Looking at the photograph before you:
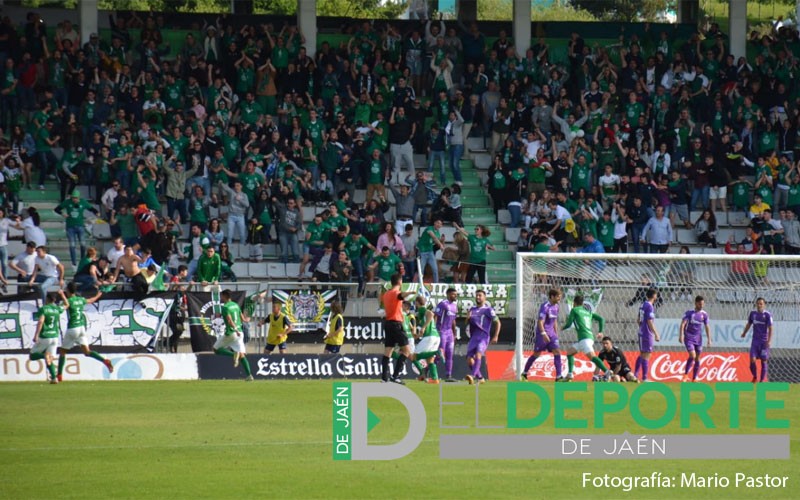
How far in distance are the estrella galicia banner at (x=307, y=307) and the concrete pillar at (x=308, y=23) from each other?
34.3 feet

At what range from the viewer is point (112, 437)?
1474 cm

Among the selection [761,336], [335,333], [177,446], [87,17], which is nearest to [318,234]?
[335,333]

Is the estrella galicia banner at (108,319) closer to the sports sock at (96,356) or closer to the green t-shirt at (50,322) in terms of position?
the green t-shirt at (50,322)

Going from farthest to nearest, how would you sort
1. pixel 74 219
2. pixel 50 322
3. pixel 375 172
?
pixel 375 172, pixel 74 219, pixel 50 322

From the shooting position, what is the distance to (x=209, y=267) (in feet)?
85.0

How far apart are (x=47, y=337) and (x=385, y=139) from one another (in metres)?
12.3

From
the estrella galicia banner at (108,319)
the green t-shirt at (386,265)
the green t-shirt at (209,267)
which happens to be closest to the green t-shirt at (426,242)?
the green t-shirt at (386,265)

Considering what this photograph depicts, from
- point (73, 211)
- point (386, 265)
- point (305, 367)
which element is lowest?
point (305, 367)

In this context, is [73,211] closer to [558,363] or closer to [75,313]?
[75,313]

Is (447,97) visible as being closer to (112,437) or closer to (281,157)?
(281,157)

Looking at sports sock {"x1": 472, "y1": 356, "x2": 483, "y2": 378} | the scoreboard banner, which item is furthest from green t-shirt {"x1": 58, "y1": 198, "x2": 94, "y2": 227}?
sports sock {"x1": 472, "y1": 356, "x2": 483, "y2": 378}

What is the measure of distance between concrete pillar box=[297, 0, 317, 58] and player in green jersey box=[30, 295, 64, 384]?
1437cm

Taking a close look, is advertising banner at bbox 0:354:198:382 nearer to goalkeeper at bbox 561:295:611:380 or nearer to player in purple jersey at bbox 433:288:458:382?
player in purple jersey at bbox 433:288:458:382

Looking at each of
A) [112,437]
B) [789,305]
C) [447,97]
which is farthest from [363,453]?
[447,97]
